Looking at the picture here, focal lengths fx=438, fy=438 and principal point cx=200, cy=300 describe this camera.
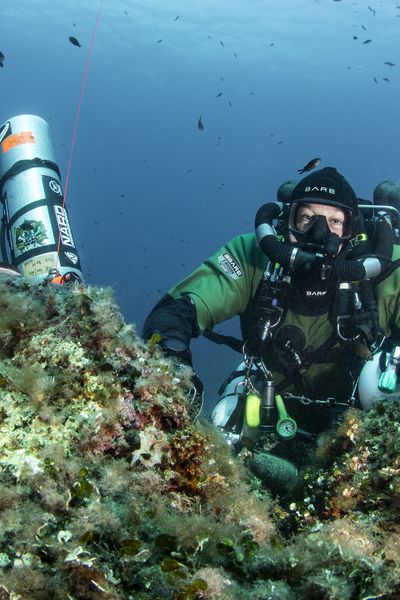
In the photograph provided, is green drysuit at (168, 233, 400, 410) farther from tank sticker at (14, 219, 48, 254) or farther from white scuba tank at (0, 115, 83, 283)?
tank sticker at (14, 219, 48, 254)

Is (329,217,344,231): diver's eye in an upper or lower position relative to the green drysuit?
upper

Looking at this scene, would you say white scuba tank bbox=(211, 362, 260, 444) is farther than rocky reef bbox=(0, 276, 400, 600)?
Yes

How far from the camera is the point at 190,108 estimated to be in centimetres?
8638

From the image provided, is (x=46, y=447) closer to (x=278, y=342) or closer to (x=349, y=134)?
(x=278, y=342)

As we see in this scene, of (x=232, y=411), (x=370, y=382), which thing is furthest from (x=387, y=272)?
(x=232, y=411)

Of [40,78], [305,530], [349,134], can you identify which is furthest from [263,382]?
[349,134]

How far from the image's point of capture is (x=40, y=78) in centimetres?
7531

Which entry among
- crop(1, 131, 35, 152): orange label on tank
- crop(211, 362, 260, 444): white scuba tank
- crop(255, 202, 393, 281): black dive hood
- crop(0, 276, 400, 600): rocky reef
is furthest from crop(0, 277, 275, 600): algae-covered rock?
crop(1, 131, 35, 152): orange label on tank

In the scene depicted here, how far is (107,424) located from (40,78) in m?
87.4

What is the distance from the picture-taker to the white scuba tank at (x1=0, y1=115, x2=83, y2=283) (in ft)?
14.8

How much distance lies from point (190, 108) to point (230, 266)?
296 ft

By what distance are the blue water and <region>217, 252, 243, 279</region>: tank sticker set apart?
1427 centimetres

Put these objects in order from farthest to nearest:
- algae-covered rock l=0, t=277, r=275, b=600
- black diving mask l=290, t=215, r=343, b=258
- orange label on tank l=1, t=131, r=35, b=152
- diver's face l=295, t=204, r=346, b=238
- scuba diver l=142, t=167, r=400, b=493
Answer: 1. orange label on tank l=1, t=131, r=35, b=152
2. diver's face l=295, t=204, r=346, b=238
3. black diving mask l=290, t=215, r=343, b=258
4. scuba diver l=142, t=167, r=400, b=493
5. algae-covered rock l=0, t=277, r=275, b=600

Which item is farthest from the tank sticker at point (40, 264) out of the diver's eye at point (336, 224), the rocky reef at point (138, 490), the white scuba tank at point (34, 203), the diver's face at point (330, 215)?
the diver's eye at point (336, 224)
